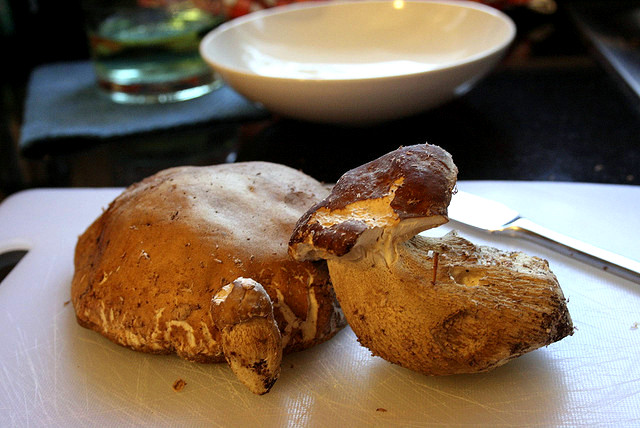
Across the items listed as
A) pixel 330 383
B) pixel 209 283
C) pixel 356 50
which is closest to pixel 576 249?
pixel 330 383

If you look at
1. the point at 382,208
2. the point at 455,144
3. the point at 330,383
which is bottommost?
the point at 455,144

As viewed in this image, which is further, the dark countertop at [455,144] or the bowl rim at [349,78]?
the dark countertop at [455,144]

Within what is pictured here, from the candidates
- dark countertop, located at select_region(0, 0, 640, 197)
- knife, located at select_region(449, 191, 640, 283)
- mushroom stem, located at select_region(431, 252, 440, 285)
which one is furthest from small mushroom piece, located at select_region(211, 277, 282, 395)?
dark countertop, located at select_region(0, 0, 640, 197)

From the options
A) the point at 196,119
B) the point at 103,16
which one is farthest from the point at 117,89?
the point at 196,119

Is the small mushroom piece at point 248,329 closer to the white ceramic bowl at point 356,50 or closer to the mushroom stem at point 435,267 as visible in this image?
the mushroom stem at point 435,267

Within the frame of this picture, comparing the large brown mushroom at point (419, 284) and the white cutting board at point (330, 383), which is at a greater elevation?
the large brown mushroom at point (419, 284)

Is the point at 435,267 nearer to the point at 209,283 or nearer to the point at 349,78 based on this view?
the point at 209,283

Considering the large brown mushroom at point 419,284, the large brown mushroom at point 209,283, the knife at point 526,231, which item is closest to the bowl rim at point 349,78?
the knife at point 526,231
